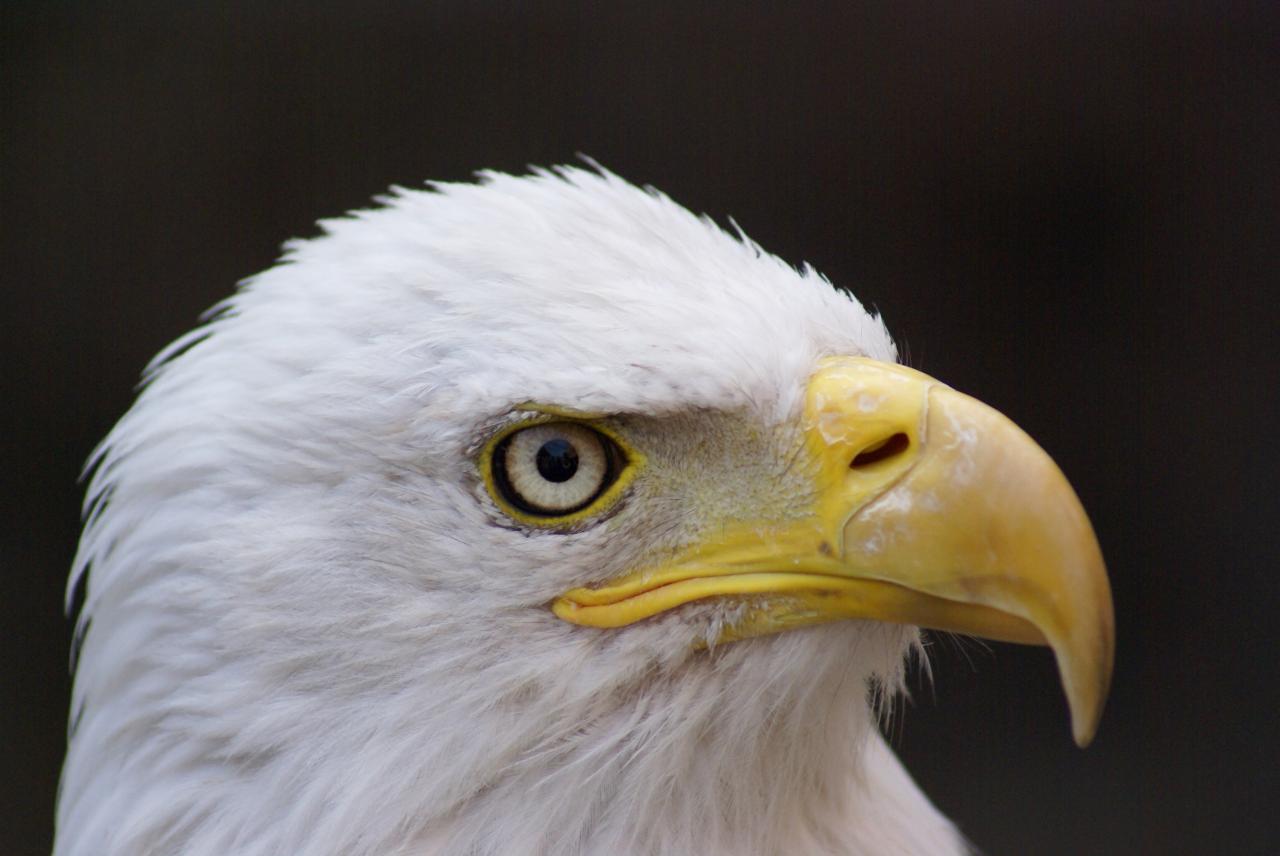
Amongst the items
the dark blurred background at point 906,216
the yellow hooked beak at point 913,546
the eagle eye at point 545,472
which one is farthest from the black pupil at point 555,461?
the dark blurred background at point 906,216

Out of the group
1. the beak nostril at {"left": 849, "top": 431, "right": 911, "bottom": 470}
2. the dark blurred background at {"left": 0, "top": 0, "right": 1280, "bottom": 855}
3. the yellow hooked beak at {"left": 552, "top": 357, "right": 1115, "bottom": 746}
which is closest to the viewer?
the yellow hooked beak at {"left": 552, "top": 357, "right": 1115, "bottom": 746}

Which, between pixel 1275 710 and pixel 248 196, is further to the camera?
pixel 1275 710

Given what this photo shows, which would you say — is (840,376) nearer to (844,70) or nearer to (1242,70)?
(844,70)

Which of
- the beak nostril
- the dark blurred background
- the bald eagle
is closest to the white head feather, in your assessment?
the bald eagle

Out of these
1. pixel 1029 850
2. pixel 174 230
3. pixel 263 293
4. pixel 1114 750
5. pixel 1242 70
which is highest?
pixel 1242 70

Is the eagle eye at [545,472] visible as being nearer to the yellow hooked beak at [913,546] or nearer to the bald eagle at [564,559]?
the bald eagle at [564,559]

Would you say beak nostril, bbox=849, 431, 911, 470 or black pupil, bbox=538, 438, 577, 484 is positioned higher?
black pupil, bbox=538, 438, 577, 484

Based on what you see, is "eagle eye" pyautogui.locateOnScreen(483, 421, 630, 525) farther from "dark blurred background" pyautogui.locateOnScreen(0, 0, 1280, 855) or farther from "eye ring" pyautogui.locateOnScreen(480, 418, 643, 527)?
"dark blurred background" pyautogui.locateOnScreen(0, 0, 1280, 855)

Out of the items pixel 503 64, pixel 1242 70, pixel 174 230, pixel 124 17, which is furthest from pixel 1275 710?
pixel 124 17
